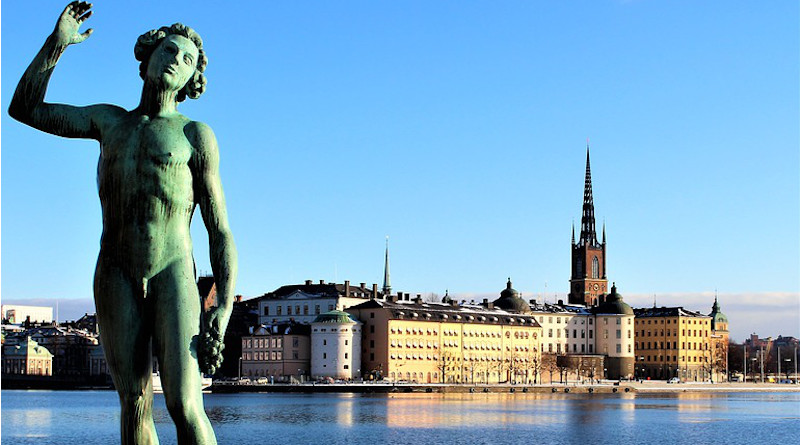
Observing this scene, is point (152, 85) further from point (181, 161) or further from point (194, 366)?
point (194, 366)

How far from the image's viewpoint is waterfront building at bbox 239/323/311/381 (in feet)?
391

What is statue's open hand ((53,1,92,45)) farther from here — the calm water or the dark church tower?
the dark church tower

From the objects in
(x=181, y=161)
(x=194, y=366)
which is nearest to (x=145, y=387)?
(x=194, y=366)

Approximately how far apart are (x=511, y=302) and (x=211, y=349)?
5641 inches

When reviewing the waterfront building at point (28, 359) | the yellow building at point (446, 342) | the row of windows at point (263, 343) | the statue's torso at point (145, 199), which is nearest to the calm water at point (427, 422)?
the yellow building at point (446, 342)

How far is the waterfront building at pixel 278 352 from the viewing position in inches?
4695

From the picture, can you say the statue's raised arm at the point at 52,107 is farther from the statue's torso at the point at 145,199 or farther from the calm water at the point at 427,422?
the calm water at the point at 427,422

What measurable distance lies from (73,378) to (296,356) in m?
31.0

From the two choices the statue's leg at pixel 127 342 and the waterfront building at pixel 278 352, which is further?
the waterfront building at pixel 278 352

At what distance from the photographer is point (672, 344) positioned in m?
156

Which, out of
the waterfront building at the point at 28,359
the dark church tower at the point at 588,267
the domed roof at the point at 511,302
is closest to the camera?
the waterfront building at the point at 28,359

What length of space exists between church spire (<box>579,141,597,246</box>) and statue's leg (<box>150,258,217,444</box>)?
583ft

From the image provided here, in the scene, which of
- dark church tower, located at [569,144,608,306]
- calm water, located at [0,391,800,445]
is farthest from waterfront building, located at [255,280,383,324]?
dark church tower, located at [569,144,608,306]

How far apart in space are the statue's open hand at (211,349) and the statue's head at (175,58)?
1.00 m
